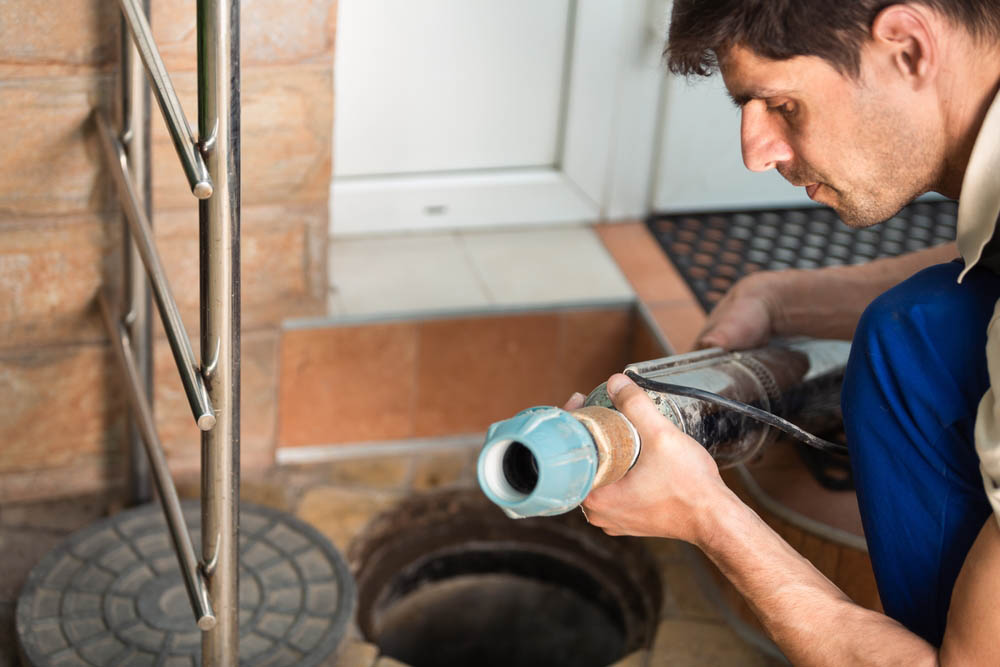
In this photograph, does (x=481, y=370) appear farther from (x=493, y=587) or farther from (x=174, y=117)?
(x=174, y=117)

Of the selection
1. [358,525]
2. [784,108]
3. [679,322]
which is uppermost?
[784,108]

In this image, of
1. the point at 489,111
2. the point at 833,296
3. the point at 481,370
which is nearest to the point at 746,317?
the point at 833,296

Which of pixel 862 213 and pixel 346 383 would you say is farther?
pixel 346 383

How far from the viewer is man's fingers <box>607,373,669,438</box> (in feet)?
3.62

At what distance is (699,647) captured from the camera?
174 cm

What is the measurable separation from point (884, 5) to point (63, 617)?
1213 millimetres

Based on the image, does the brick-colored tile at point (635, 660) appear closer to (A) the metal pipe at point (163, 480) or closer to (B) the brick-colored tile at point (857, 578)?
(B) the brick-colored tile at point (857, 578)

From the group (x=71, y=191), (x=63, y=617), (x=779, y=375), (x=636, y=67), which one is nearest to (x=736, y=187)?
→ (x=636, y=67)

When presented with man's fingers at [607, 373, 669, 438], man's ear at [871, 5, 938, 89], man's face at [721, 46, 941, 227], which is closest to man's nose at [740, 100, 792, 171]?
man's face at [721, 46, 941, 227]

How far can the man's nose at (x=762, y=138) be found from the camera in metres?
1.14

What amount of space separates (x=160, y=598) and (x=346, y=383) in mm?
466

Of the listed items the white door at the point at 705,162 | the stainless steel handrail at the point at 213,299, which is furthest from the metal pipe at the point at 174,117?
the white door at the point at 705,162

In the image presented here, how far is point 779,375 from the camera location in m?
1.41

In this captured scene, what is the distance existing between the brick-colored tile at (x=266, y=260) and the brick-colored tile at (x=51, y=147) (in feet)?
0.36
